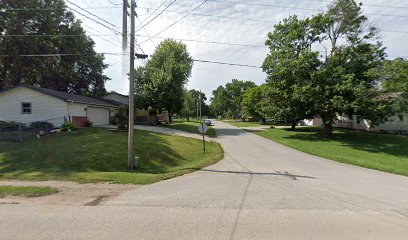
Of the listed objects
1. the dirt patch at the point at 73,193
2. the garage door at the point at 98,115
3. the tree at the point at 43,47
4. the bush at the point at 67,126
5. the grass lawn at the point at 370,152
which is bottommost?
the grass lawn at the point at 370,152

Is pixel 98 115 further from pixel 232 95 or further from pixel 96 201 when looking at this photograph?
pixel 232 95

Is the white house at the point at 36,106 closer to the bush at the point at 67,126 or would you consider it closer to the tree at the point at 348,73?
the bush at the point at 67,126

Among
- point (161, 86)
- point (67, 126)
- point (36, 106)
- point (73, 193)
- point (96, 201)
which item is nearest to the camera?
point (96, 201)

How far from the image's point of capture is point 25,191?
24.0 ft

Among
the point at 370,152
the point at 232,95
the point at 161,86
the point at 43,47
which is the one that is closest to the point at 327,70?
the point at 370,152

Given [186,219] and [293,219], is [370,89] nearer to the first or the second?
[293,219]

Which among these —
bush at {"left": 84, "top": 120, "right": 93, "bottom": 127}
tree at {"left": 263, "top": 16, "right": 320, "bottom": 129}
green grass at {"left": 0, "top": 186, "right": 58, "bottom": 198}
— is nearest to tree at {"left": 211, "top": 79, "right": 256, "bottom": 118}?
tree at {"left": 263, "top": 16, "right": 320, "bottom": 129}

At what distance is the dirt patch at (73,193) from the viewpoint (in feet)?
21.0

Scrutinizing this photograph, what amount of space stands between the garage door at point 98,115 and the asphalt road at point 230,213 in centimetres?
1950

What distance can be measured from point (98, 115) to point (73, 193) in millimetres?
21580

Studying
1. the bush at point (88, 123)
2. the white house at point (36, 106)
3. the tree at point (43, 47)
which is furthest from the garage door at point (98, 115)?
the tree at point (43, 47)

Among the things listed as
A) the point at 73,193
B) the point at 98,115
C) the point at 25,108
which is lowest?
the point at 73,193

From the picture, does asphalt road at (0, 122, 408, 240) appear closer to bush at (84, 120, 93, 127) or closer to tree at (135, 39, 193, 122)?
bush at (84, 120, 93, 127)

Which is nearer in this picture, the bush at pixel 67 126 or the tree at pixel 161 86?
the bush at pixel 67 126
